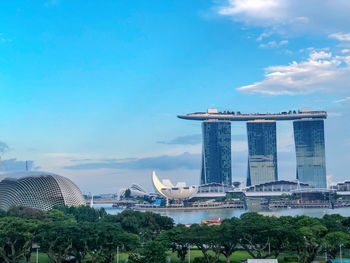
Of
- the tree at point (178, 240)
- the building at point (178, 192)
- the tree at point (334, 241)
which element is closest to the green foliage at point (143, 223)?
the tree at point (178, 240)

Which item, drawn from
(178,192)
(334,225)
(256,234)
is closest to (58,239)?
(256,234)

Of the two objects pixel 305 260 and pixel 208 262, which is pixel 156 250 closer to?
pixel 208 262

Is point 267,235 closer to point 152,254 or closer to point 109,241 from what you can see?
point 152,254

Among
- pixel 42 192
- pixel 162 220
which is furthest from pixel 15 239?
pixel 42 192

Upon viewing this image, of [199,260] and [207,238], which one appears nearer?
[207,238]

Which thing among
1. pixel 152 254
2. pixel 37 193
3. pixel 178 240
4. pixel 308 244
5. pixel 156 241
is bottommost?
pixel 152 254

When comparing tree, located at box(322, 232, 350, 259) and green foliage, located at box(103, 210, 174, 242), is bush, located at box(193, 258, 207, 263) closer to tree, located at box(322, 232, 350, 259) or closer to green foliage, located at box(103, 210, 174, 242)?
tree, located at box(322, 232, 350, 259)

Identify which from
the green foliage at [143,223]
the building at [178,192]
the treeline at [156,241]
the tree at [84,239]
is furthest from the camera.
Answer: the building at [178,192]

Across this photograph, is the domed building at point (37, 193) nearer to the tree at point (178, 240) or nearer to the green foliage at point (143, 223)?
the green foliage at point (143, 223)
